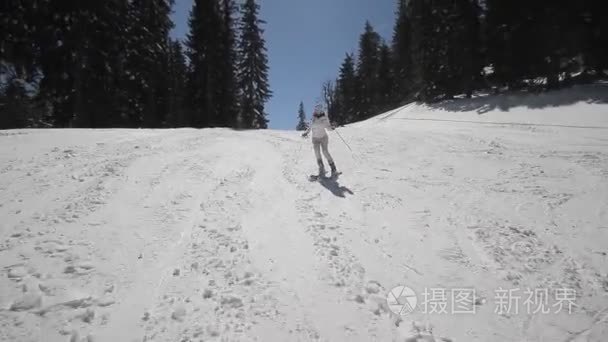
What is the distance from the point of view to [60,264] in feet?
11.7

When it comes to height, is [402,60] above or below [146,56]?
above

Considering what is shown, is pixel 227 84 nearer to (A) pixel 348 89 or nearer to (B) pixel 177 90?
(B) pixel 177 90

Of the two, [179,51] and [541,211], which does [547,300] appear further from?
[179,51]

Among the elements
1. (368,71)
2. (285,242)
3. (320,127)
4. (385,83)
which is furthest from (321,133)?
(368,71)

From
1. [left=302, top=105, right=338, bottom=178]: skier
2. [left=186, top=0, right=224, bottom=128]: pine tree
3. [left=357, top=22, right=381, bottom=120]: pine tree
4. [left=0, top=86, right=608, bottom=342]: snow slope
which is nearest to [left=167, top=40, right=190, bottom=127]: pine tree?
[left=186, top=0, right=224, bottom=128]: pine tree

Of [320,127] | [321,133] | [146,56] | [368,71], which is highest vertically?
[368,71]

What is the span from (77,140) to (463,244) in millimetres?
11177

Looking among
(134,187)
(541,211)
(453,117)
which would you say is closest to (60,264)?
(134,187)

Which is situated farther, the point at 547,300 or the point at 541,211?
the point at 541,211

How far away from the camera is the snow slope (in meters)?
3.11

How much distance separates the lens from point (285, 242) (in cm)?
454

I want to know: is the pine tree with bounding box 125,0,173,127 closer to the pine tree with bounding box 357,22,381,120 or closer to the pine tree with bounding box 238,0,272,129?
the pine tree with bounding box 238,0,272,129

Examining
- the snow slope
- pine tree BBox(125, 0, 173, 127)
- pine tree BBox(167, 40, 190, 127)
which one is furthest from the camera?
pine tree BBox(167, 40, 190, 127)

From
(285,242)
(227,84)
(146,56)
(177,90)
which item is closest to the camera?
(285,242)
